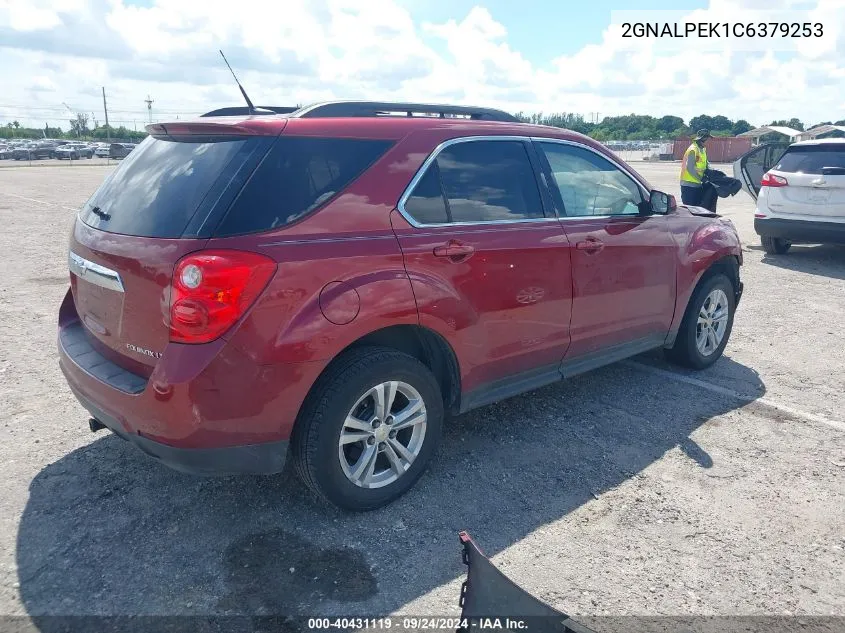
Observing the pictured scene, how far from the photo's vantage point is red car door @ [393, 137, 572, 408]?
11.0 feet

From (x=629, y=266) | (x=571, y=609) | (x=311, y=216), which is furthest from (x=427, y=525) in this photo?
(x=629, y=266)

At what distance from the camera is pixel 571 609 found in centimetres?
271

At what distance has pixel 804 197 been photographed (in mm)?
9758

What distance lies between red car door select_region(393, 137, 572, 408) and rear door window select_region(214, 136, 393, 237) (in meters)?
0.31

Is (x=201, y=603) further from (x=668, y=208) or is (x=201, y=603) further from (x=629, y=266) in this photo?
(x=668, y=208)

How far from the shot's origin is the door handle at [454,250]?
338cm

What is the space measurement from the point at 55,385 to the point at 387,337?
2.70 metres

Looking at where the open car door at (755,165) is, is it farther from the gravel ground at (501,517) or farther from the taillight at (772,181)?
the gravel ground at (501,517)

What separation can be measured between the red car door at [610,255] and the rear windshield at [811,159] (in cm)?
632

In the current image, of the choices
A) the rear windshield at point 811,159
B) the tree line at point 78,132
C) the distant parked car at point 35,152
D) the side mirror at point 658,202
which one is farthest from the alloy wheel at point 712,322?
the tree line at point 78,132

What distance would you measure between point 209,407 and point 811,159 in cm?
983

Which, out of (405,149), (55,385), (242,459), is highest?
(405,149)

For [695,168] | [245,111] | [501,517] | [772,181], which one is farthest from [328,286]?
[695,168]

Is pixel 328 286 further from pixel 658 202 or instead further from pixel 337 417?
pixel 658 202
